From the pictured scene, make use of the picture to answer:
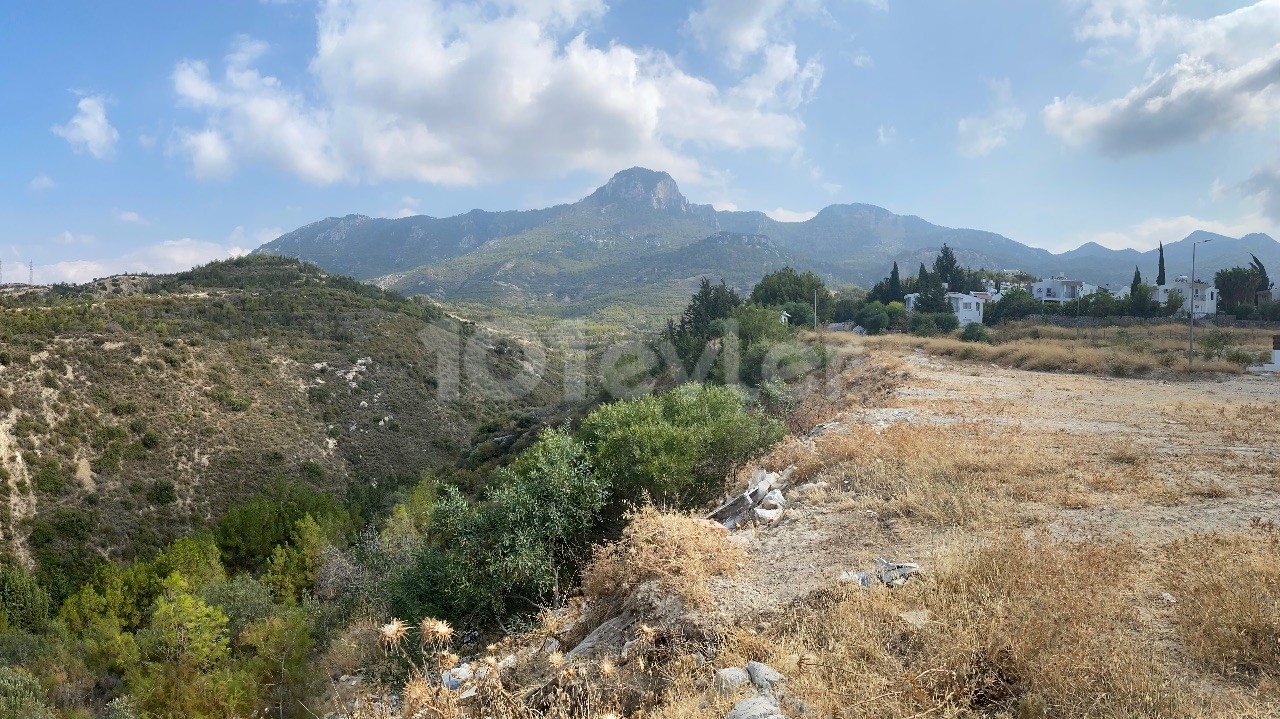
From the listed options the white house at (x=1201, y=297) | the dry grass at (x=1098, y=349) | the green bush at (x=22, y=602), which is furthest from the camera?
the white house at (x=1201, y=297)

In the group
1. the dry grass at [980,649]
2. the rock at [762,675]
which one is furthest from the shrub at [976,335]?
the rock at [762,675]

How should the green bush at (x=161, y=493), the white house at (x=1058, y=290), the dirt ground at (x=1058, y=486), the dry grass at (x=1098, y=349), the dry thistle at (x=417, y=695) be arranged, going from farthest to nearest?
the white house at (x=1058, y=290)
the green bush at (x=161, y=493)
the dry grass at (x=1098, y=349)
the dirt ground at (x=1058, y=486)
the dry thistle at (x=417, y=695)

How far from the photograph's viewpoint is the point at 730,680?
13.0 ft

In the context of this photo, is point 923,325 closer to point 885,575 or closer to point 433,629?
point 885,575

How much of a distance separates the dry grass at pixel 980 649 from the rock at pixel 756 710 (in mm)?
124

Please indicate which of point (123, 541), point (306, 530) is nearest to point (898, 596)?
point (306, 530)

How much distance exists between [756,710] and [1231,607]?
342 centimetres

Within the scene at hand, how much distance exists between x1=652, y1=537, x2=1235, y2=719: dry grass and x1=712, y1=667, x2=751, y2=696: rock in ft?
0.40

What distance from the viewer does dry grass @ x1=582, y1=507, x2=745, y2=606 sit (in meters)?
5.38

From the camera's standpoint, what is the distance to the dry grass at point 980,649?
3383 mm

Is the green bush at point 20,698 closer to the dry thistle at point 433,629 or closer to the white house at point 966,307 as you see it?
the dry thistle at point 433,629

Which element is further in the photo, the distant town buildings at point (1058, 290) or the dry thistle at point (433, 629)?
the distant town buildings at point (1058, 290)

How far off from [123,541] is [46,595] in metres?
6.34

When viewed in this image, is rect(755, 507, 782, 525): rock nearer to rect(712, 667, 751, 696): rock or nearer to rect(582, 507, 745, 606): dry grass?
rect(582, 507, 745, 606): dry grass
